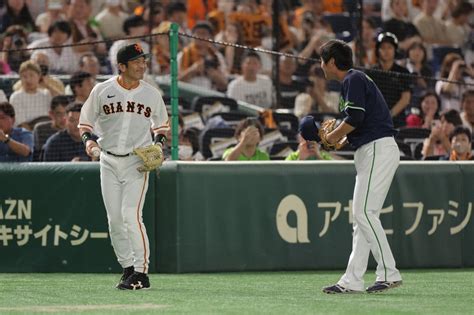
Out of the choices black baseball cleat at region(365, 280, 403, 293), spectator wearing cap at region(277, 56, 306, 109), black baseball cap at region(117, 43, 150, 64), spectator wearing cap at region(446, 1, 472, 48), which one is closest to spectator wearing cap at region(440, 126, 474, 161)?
spectator wearing cap at region(277, 56, 306, 109)

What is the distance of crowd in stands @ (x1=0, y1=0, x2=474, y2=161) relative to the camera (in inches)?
543

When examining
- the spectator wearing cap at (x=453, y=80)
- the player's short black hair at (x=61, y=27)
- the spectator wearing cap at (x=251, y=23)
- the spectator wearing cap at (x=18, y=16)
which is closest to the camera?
the player's short black hair at (x=61, y=27)

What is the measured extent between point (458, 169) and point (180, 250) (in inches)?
113

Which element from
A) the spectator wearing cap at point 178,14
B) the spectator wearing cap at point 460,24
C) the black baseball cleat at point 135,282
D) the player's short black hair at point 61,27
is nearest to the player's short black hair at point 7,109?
the black baseball cleat at point 135,282

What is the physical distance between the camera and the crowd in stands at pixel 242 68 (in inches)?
543

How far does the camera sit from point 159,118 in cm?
1045

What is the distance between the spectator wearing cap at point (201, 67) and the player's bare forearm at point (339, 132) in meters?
7.38

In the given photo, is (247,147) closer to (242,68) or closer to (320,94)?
(320,94)

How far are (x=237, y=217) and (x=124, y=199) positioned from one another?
2.12 m

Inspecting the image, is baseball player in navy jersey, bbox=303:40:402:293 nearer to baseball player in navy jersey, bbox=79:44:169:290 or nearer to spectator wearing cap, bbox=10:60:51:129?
baseball player in navy jersey, bbox=79:44:169:290

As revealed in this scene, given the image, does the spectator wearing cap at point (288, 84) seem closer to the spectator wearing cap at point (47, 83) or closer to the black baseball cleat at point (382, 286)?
the spectator wearing cap at point (47, 83)

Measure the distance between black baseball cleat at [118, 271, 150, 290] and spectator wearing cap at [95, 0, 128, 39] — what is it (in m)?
8.72

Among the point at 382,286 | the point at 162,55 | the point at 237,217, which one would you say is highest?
the point at 162,55

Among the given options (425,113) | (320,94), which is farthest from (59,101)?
(425,113)
